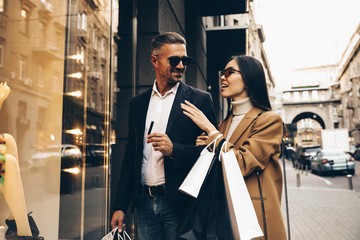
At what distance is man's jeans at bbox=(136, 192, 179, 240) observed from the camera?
7.55 feet

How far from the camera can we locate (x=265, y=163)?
2.08 m

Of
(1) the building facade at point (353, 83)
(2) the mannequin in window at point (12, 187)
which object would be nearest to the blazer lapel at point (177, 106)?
Answer: (2) the mannequin in window at point (12, 187)

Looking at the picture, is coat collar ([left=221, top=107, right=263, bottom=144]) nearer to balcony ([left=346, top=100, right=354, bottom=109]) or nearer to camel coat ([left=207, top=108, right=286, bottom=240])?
camel coat ([left=207, top=108, right=286, bottom=240])

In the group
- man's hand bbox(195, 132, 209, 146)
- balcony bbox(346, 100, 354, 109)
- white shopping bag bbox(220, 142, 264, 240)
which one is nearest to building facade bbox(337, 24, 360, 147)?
balcony bbox(346, 100, 354, 109)

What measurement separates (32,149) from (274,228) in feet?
7.37

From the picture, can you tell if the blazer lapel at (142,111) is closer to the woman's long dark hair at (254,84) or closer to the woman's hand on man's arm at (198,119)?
the woman's hand on man's arm at (198,119)

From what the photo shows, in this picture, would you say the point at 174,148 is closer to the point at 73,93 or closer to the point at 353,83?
the point at 73,93

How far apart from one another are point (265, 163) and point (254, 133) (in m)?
0.21

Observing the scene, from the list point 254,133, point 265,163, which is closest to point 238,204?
point 265,163

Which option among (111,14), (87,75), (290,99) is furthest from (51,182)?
(290,99)

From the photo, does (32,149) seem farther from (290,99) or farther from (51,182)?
(290,99)

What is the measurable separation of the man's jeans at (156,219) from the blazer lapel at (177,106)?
20.4 inches

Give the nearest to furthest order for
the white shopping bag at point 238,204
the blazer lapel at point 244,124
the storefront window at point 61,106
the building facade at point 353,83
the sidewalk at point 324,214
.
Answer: the white shopping bag at point 238,204 → the blazer lapel at point 244,124 → the storefront window at point 61,106 → the sidewalk at point 324,214 → the building facade at point 353,83

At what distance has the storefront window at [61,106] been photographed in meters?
2.90
